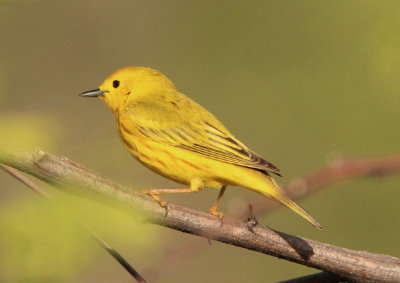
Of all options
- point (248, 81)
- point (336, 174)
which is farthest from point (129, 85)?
point (336, 174)

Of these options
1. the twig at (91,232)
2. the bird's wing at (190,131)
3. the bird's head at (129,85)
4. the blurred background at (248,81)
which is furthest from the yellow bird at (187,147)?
the twig at (91,232)

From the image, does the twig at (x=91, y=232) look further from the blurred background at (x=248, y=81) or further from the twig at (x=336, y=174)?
the blurred background at (x=248, y=81)

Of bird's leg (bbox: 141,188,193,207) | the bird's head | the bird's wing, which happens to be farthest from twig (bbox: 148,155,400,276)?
the bird's head

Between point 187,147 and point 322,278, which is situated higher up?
point 187,147

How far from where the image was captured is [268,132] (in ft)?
19.1

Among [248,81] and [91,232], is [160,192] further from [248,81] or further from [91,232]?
[248,81]

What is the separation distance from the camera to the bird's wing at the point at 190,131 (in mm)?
3316

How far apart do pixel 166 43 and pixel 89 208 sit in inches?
Answer: 196

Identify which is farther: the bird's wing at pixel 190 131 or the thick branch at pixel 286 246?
the bird's wing at pixel 190 131

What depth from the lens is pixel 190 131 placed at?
349 centimetres

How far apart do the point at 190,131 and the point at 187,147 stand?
→ 0.10m

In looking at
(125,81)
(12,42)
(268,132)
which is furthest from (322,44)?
(12,42)

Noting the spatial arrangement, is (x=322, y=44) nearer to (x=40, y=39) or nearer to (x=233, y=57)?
(x=233, y=57)

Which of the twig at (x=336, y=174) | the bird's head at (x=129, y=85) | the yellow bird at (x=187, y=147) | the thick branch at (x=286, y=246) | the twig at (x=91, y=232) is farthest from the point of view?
the bird's head at (x=129, y=85)
